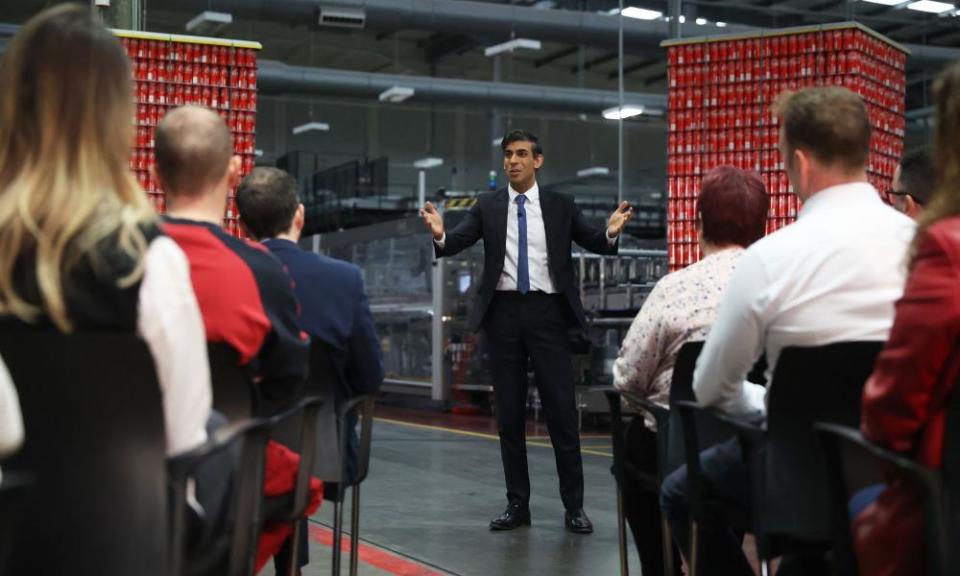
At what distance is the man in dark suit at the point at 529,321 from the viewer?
521 centimetres

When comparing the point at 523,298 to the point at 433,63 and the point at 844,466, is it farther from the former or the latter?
the point at 433,63

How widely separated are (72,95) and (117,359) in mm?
422

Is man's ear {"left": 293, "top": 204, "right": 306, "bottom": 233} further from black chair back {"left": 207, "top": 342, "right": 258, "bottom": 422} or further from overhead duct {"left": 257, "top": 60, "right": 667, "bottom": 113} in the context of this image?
overhead duct {"left": 257, "top": 60, "right": 667, "bottom": 113}

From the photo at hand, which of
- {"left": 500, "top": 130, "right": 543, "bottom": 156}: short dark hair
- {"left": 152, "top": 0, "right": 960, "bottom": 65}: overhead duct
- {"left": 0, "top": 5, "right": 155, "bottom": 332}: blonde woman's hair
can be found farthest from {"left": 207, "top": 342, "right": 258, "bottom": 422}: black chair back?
{"left": 152, "top": 0, "right": 960, "bottom": 65}: overhead duct

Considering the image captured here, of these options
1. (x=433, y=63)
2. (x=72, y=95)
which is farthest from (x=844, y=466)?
(x=433, y=63)

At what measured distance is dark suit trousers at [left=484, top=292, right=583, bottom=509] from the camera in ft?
17.1

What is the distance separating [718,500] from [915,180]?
5.25 feet

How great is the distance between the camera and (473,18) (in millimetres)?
16312

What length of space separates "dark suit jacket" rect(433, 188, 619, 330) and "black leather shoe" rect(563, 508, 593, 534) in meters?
0.78

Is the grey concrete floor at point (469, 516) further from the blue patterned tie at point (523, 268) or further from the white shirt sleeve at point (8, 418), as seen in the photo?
the white shirt sleeve at point (8, 418)

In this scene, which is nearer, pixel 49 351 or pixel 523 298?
pixel 49 351

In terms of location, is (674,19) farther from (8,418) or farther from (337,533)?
(8,418)

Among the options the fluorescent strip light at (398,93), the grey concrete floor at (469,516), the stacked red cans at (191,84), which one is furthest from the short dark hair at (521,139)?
the fluorescent strip light at (398,93)

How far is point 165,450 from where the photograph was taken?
187cm
